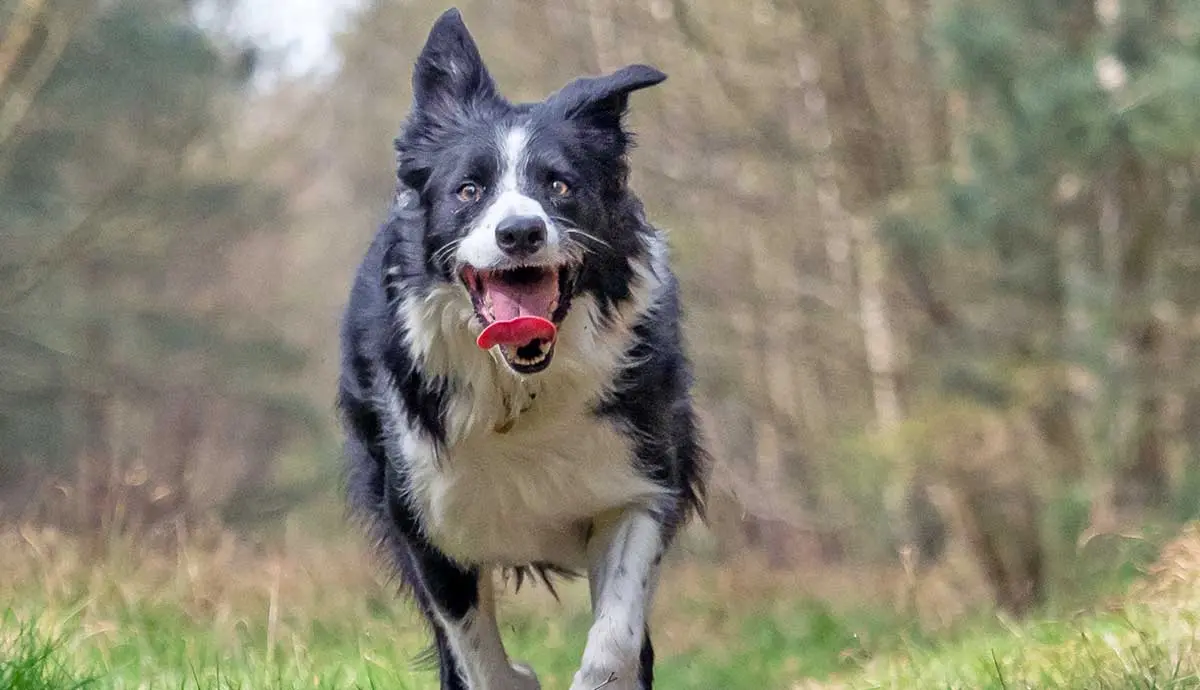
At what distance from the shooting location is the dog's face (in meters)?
4.16

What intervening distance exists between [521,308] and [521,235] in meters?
0.28

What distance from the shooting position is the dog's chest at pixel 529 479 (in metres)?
4.57

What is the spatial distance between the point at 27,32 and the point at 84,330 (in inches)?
316

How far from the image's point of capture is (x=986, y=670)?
15.0ft

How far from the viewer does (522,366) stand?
4195 millimetres

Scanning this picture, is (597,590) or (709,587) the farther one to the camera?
(709,587)

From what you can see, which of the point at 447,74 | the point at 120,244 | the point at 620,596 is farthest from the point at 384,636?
the point at 120,244

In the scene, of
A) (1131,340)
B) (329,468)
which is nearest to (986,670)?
(1131,340)

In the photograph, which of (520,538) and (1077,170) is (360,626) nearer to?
(520,538)

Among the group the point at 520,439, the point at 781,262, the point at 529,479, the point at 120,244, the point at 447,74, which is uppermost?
the point at 447,74

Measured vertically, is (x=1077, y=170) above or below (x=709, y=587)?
above

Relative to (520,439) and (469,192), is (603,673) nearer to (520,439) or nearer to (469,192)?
Answer: (520,439)

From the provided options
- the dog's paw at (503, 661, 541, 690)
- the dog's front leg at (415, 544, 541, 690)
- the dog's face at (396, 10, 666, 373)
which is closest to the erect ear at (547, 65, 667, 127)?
the dog's face at (396, 10, 666, 373)

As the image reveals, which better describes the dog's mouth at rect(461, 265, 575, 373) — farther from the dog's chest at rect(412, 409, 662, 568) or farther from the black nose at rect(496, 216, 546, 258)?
the dog's chest at rect(412, 409, 662, 568)
